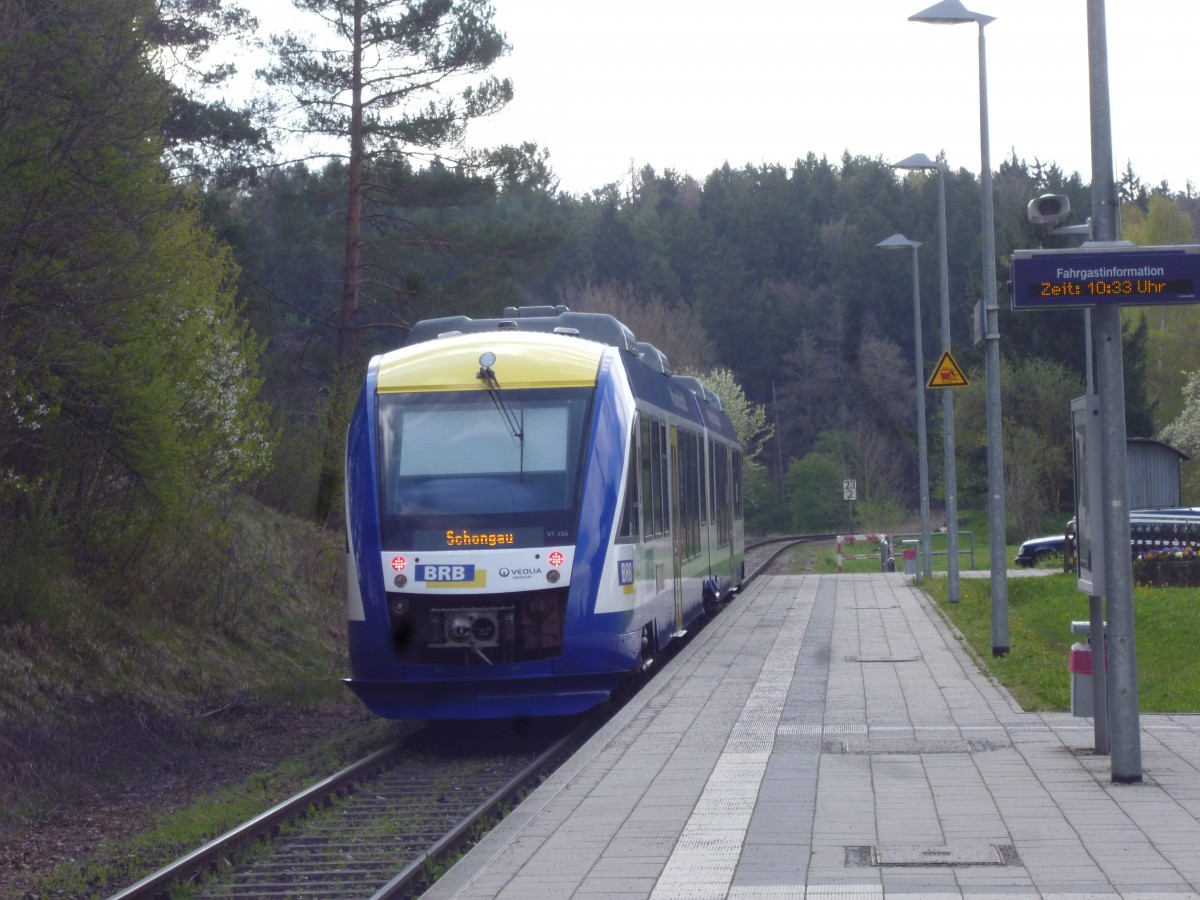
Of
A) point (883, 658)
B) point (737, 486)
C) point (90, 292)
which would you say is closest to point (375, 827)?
point (90, 292)

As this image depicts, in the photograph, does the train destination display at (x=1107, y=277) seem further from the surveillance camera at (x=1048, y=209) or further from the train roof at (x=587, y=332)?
the train roof at (x=587, y=332)

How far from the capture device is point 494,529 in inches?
468

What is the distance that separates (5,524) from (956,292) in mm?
74796

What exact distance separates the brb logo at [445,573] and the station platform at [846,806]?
165cm

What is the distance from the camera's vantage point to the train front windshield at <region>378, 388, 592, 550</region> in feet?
39.1

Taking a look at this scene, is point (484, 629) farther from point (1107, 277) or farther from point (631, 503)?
point (1107, 277)

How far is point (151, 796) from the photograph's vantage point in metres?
11.1

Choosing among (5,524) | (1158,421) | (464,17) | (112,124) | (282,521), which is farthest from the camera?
(1158,421)

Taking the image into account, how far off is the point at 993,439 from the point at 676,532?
3.77 meters

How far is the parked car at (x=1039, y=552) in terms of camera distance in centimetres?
3566

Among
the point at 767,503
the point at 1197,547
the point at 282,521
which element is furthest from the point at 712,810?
the point at 767,503

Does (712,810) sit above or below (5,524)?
below

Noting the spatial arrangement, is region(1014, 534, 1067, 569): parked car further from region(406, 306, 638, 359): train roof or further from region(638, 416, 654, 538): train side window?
region(638, 416, 654, 538): train side window

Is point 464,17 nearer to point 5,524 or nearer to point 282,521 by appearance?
point 282,521
